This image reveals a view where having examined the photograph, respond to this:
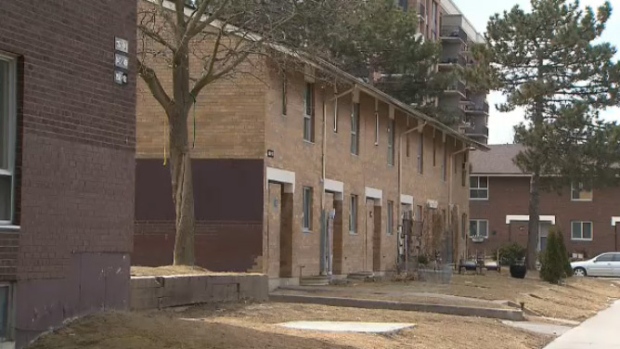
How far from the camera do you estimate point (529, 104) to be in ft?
163

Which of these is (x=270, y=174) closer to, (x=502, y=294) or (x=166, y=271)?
(x=166, y=271)

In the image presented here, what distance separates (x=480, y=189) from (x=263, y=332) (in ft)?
180

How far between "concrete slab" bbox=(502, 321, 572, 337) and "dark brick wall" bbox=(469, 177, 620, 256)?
41.6 m

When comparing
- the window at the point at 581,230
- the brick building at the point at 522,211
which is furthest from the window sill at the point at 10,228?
the window at the point at 581,230

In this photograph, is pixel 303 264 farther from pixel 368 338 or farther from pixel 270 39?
pixel 368 338

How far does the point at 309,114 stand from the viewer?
88.1 ft

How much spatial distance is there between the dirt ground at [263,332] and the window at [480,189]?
154 ft

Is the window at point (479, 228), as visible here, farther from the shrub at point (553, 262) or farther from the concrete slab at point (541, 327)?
the concrete slab at point (541, 327)

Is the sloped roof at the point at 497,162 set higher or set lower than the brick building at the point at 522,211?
higher

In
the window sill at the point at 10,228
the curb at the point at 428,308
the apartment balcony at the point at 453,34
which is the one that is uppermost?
the apartment balcony at the point at 453,34

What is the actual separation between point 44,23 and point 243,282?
8.01 meters

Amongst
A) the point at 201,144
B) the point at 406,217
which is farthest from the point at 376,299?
the point at 406,217

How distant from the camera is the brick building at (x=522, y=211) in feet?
205

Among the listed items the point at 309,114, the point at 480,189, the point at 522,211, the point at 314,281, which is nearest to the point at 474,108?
the point at 480,189
